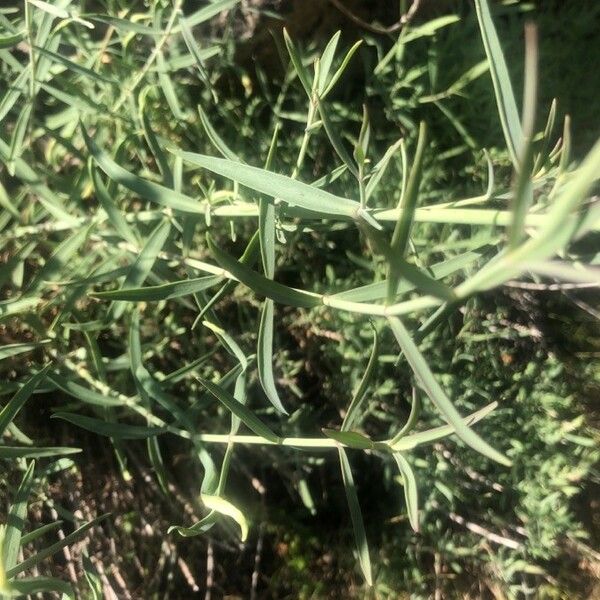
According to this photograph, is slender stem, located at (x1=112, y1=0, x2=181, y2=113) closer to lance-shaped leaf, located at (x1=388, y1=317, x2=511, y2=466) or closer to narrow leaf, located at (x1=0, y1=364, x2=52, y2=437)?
narrow leaf, located at (x1=0, y1=364, x2=52, y2=437)

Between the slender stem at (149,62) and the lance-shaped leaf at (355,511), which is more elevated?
the slender stem at (149,62)

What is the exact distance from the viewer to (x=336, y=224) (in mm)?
944

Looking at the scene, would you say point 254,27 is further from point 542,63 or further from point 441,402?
point 441,402

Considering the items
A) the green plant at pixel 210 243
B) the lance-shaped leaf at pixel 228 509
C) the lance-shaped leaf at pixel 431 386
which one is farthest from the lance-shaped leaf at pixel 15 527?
the lance-shaped leaf at pixel 431 386

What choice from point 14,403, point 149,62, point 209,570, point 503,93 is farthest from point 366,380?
point 209,570

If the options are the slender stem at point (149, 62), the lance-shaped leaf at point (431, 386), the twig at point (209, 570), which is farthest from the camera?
the twig at point (209, 570)

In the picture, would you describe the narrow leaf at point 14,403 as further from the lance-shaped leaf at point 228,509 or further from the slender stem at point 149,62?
the slender stem at point 149,62

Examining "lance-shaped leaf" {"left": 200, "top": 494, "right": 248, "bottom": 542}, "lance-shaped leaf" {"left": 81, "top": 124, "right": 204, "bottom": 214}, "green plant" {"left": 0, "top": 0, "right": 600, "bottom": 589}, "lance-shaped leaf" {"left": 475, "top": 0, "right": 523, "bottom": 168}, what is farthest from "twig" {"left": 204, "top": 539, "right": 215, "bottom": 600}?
"lance-shaped leaf" {"left": 475, "top": 0, "right": 523, "bottom": 168}

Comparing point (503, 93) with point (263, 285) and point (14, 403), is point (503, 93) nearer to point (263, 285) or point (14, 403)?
point (263, 285)

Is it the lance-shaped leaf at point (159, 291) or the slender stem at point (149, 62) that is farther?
the slender stem at point (149, 62)

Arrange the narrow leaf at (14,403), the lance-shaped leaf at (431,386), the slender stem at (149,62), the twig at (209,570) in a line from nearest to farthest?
the lance-shaped leaf at (431,386)
the narrow leaf at (14,403)
the slender stem at (149,62)
the twig at (209,570)

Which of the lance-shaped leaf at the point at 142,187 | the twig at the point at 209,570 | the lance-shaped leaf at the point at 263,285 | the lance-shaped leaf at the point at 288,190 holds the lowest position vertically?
the twig at the point at 209,570

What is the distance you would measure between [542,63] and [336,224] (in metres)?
0.56

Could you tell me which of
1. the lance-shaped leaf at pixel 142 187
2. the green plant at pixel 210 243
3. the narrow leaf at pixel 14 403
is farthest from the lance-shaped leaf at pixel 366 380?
the narrow leaf at pixel 14 403
